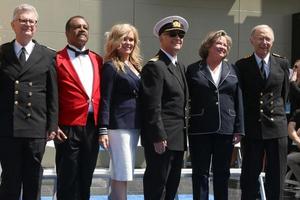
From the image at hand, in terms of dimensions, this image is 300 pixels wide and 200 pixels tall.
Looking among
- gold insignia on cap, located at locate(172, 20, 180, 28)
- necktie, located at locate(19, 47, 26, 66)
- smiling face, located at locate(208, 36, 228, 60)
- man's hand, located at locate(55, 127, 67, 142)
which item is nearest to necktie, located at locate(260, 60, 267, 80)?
smiling face, located at locate(208, 36, 228, 60)

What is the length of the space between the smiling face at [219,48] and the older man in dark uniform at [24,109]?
1479mm

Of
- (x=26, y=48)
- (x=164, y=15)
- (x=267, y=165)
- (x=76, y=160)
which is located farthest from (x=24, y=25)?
(x=164, y=15)

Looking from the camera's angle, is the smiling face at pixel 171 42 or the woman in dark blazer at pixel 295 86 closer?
the smiling face at pixel 171 42

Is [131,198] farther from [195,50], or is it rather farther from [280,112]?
[195,50]

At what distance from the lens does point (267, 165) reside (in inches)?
204

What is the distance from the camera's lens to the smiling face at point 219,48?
4965 millimetres

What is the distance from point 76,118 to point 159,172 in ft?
2.78

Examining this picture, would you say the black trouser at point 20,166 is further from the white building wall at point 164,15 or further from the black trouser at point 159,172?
the white building wall at point 164,15

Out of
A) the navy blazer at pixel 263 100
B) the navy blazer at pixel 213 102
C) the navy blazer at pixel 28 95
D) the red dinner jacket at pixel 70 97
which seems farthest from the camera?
the navy blazer at pixel 263 100

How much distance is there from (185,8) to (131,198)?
4.48 meters

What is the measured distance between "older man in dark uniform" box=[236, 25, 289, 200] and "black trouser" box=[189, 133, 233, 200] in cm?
32

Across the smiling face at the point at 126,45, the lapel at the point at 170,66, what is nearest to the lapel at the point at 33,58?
the smiling face at the point at 126,45

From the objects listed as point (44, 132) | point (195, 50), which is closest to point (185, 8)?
point (195, 50)

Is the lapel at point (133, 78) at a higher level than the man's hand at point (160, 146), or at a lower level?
higher
